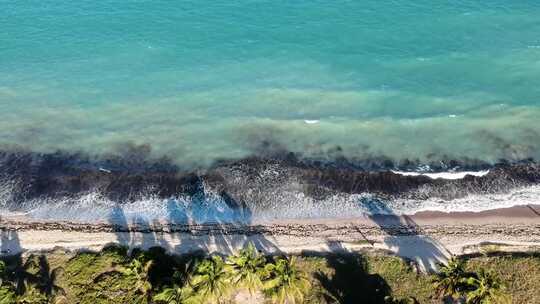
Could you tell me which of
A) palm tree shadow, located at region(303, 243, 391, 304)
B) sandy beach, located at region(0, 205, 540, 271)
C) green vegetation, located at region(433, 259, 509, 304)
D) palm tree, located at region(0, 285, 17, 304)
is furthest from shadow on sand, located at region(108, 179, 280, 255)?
green vegetation, located at region(433, 259, 509, 304)

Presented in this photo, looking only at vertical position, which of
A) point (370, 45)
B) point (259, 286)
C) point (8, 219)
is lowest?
point (8, 219)

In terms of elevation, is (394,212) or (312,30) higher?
(312,30)

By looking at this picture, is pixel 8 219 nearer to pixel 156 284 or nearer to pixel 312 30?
pixel 156 284

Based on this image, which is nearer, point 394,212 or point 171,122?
point 394,212

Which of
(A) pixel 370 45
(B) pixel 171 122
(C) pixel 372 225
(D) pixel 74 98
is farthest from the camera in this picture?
(A) pixel 370 45

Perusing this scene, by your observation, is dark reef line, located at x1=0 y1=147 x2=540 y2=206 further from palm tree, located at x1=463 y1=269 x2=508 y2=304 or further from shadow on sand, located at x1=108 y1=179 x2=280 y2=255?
palm tree, located at x1=463 y1=269 x2=508 y2=304

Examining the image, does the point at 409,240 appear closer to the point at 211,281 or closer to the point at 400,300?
the point at 400,300

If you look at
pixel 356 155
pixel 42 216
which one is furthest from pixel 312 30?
pixel 42 216
